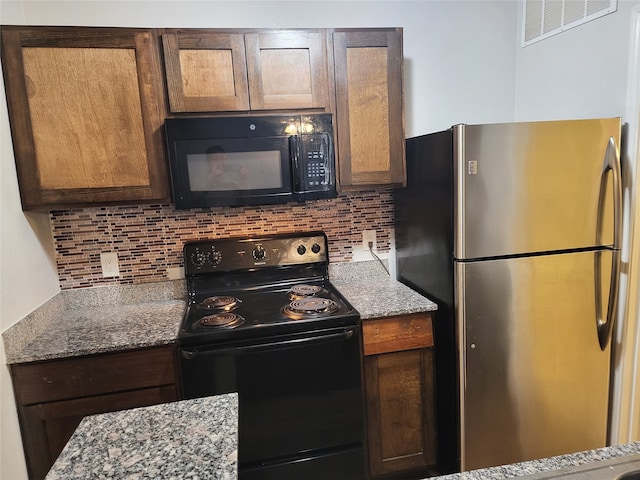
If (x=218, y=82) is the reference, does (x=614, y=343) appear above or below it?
below

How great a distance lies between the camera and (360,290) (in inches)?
89.9

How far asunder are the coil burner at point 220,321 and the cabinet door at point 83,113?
0.65 m

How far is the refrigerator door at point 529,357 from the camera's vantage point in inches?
72.0

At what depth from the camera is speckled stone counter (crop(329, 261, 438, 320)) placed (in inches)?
76.3

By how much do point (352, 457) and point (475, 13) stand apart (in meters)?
2.45

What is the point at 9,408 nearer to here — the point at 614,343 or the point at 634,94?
the point at 614,343

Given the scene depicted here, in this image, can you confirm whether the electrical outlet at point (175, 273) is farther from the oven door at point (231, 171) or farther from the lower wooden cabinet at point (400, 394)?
the lower wooden cabinet at point (400, 394)

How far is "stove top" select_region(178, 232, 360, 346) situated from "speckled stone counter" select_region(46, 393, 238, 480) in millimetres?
819

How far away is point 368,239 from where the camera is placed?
2.48m

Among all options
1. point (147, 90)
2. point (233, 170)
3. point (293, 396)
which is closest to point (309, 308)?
point (293, 396)

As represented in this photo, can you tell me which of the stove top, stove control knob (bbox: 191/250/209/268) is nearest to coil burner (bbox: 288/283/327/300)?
the stove top

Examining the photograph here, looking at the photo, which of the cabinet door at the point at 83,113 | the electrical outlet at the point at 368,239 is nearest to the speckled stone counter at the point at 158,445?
the cabinet door at the point at 83,113

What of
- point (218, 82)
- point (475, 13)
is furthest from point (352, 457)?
point (475, 13)

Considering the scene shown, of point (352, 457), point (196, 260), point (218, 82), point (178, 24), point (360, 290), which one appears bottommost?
point (352, 457)
